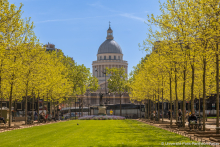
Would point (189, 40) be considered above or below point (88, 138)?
above

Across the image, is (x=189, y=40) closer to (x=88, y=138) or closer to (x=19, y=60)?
(x=88, y=138)

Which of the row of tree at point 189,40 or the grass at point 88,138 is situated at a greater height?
the row of tree at point 189,40

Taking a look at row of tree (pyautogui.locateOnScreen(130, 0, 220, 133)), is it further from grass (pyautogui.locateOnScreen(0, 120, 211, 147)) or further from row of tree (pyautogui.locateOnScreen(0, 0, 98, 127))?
row of tree (pyautogui.locateOnScreen(0, 0, 98, 127))

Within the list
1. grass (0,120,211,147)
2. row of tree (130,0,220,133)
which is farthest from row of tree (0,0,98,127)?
row of tree (130,0,220,133)

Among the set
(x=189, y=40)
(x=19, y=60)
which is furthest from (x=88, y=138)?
(x=19, y=60)

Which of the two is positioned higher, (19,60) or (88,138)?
(19,60)

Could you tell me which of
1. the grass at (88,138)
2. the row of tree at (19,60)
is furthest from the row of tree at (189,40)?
the row of tree at (19,60)

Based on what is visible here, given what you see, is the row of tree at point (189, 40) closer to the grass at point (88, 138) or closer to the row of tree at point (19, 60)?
the grass at point (88, 138)

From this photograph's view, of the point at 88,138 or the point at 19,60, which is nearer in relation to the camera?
the point at 88,138

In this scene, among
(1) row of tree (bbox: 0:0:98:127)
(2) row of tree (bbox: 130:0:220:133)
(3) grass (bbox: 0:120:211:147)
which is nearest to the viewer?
(3) grass (bbox: 0:120:211:147)

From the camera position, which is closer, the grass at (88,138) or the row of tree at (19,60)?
the grass at (88,138)

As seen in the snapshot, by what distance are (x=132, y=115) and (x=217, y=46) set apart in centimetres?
6381

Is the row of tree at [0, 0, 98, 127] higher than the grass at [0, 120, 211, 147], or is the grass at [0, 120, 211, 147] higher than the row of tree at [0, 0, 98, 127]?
the row of tree at [0, 0, 98, 127]

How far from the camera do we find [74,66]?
82875 mm
